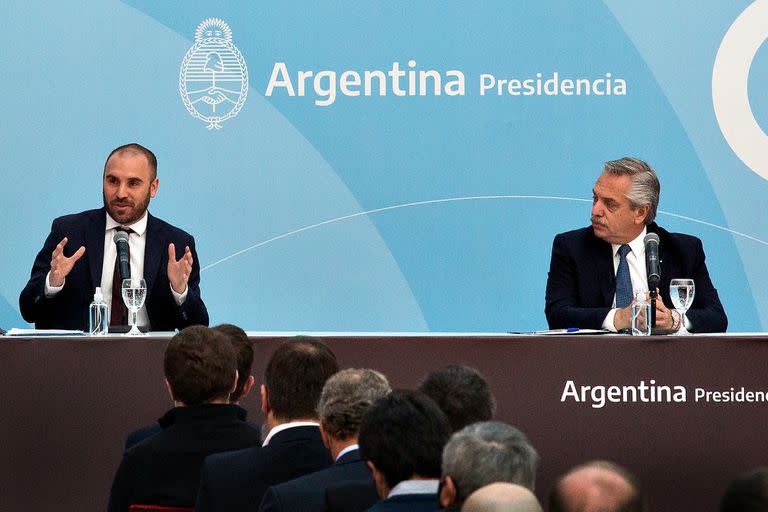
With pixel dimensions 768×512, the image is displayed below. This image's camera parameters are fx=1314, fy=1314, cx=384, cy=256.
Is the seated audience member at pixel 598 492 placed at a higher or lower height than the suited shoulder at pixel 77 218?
lower

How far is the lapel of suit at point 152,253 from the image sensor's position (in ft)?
17.1

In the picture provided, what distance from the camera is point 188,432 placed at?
3.30m

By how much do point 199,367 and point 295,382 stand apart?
0.96ft

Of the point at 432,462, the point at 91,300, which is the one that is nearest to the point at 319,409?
the point at 432,462

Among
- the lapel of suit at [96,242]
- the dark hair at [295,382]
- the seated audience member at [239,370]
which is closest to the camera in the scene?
the dark hair at [295,382]

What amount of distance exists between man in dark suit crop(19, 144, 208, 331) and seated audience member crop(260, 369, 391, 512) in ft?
6.67

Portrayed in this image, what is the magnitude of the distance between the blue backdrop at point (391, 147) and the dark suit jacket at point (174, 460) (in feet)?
9.71

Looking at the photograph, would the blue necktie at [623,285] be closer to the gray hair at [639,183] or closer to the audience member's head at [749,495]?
the gray hair at [639,183]

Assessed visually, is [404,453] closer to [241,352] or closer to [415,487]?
[415,487]

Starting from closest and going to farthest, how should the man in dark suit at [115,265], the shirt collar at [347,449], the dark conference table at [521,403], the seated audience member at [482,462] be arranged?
the seated audience member at [482,462]
the shirt collar at [347,449]
the dark conference table at [521,403]
the man in dark suit at [115,265]

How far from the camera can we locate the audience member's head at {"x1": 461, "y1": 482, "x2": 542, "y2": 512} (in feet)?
5.98

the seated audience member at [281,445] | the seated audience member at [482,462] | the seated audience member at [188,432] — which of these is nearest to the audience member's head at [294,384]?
the seated audience member at [281,445]

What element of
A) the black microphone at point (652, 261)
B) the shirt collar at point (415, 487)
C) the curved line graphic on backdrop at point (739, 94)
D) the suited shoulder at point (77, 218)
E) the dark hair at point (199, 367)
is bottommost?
the shirt collar at point (415, 487)

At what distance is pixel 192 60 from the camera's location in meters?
6.32
